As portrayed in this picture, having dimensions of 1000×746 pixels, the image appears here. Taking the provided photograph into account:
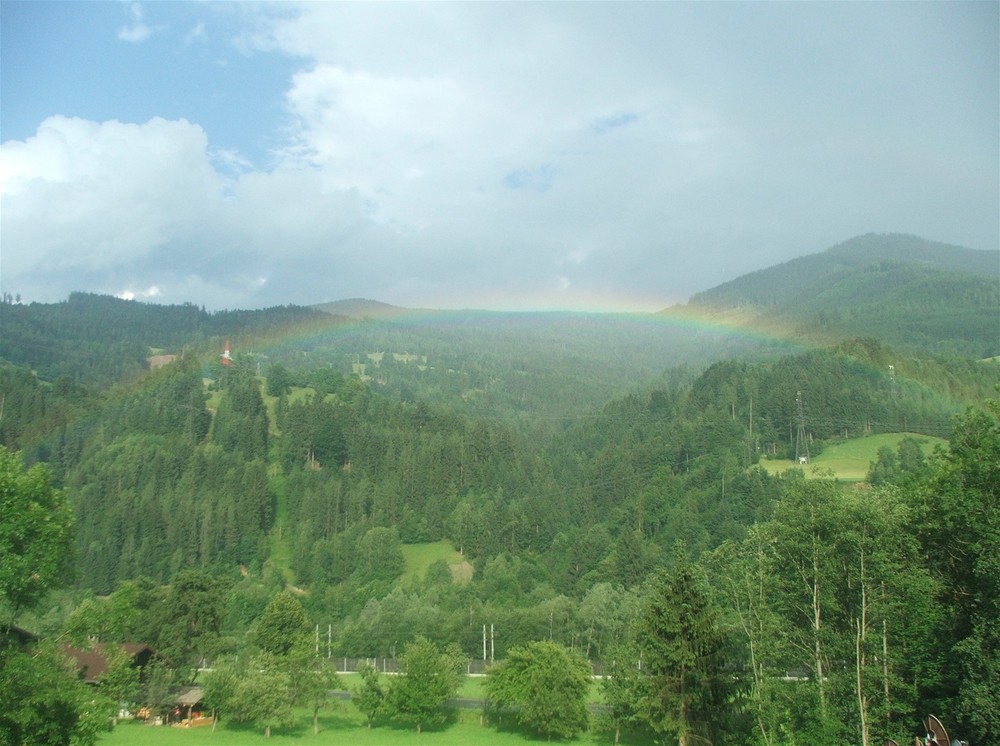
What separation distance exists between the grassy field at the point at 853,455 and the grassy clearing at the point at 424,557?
46.4 meters

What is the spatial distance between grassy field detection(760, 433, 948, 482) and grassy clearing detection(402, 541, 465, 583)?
46353mm

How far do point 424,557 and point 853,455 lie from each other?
61.6 metres

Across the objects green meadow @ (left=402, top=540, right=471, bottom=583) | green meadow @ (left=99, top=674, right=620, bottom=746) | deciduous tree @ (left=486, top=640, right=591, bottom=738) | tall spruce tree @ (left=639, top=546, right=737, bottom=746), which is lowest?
green meadow @ (left=402, top=540, right=471, bottom=583)

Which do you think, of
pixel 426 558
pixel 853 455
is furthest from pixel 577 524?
pixel 853 455

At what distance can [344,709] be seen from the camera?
57219 mm

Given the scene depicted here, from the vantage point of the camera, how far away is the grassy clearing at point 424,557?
109 metres

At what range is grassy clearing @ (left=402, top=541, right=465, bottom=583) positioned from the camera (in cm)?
10938

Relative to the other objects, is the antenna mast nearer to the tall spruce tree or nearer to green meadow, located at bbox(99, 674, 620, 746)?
green meadow, located at bbox(99, 674, 620, 746)

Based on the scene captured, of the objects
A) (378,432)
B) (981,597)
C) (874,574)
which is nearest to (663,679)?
(874,574)

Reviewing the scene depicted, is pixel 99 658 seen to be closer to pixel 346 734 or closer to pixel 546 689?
pixel 346 734

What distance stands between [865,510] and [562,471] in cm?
11095

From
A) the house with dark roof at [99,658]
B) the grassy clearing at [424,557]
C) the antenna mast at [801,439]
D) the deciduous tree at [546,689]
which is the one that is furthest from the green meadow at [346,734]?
the antenna mast at [801,439]

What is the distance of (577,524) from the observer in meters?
121

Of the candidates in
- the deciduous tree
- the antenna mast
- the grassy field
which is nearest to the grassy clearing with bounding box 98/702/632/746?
the deciduous tree
